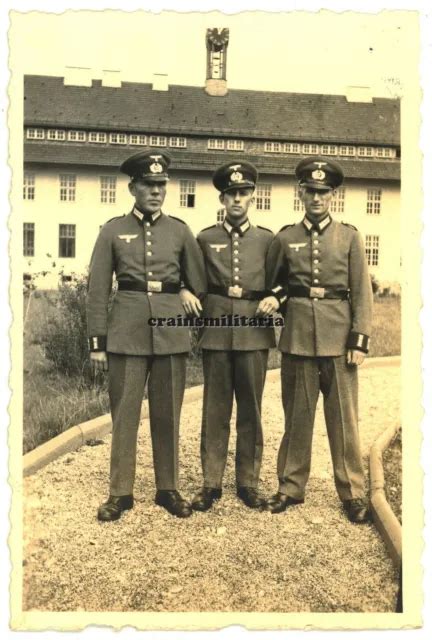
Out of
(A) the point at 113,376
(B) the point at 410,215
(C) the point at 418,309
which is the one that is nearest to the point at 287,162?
(B) the point at 410,215

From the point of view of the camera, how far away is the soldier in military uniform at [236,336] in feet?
15.5

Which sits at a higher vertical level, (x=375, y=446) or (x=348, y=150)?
(x=348, y=150)

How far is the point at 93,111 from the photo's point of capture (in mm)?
5758

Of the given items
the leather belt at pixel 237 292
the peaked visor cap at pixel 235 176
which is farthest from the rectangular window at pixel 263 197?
the leather belt at pixel 237 292

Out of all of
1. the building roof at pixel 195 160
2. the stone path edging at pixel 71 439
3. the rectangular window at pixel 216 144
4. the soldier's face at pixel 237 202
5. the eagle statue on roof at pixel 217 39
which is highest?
the eagle statue on roof at pixel 217 39

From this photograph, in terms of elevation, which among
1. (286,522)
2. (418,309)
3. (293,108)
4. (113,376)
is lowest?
(286,522)

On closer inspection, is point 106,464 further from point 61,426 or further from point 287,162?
point 287,162

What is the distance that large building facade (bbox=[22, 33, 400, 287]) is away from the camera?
4887 mm

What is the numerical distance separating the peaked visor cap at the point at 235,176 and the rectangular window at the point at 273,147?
22.2 inches

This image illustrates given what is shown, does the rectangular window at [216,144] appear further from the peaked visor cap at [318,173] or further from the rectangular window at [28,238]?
the rectangular window at [28,238]

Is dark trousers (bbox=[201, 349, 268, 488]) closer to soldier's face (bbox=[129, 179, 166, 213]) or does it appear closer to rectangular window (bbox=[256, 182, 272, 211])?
soldier's face (bbox=[129, 179, 166, 213])

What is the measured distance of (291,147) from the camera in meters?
5.20

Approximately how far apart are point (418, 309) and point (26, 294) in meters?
2.46

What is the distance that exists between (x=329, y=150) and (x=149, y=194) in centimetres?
138
